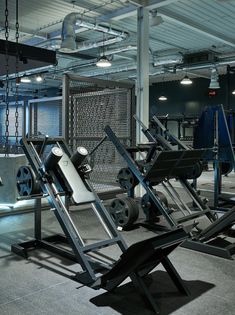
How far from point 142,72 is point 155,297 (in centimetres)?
547

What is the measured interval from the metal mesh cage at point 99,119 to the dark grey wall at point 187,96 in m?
10.0

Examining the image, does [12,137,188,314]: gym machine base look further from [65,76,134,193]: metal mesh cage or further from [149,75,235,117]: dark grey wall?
[149,75,235,117]: dark grey wall

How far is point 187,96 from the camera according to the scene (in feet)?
60.9

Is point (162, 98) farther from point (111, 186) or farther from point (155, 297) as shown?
point (155, 297)

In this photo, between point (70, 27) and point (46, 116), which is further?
point (70, 27)

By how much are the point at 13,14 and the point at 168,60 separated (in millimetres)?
6217

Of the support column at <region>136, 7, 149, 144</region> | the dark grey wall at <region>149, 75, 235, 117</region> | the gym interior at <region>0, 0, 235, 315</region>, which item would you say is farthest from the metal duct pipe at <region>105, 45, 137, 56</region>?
the dark grey wall at <region>149, 75, 235, 117</region>

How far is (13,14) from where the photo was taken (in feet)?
29.8

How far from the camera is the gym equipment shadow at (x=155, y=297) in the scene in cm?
291

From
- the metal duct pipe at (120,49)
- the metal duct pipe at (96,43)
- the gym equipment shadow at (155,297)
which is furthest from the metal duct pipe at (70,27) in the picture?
the gym equipment shadow at (155,297)

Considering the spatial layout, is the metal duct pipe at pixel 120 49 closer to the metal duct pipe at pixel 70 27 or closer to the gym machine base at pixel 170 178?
the metal duct pipe at pixel 70 27

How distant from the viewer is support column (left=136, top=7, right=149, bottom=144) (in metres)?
7.70

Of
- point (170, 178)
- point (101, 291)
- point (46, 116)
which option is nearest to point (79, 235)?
point (101, 291)

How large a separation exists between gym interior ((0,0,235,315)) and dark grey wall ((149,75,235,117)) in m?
4.53
